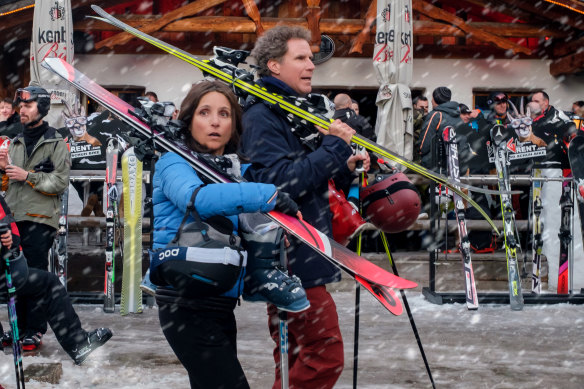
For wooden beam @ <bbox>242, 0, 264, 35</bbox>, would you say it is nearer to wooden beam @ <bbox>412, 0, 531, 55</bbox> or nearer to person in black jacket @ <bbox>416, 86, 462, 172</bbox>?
wooden beam @ <bbox>412, 0, 531, 55</bbox>

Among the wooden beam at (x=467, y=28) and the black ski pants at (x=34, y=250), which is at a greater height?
the wooden beam at (x=467, y=28)

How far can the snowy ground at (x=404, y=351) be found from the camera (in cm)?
477

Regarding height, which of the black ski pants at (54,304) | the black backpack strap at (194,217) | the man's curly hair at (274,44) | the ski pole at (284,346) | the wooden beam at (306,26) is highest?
the wooden beam at (306,26)

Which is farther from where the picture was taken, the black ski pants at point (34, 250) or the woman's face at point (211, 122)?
the black ski pants at point (34, 250)

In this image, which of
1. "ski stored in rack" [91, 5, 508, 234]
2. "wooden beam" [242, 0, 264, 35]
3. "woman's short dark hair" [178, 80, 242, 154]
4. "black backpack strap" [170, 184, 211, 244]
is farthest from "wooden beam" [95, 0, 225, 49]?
"black backpack strap" [170, 184, 211, 244]

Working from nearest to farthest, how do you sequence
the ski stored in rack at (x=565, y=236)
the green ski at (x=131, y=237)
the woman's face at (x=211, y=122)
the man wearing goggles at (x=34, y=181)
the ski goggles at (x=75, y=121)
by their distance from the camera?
the woman's face at (x=211, y=122) < the man wearing goggles at (x=34, y=181) < the green ski at (x=131, y=237) < the ski stored in rack at (x=565, y=236) < the ski goggles at (x=75, y=121)

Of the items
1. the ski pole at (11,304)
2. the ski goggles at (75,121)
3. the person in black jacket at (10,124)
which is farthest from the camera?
the ski goggles at (75,121)

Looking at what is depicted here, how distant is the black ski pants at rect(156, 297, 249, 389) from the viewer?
253 cm

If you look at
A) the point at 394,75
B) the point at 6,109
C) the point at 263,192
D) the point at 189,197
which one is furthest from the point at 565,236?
the point at 6,109

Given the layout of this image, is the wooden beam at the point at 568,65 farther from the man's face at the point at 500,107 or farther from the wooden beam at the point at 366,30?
the man's face at the point at 500,107

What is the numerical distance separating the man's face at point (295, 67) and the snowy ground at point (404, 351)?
7.14 ft

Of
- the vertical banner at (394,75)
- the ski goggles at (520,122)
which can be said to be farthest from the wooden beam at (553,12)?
the ski goggles at (520,122)

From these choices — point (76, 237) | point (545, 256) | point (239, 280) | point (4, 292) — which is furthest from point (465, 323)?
point (76, 237)

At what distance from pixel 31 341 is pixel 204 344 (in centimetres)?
349
